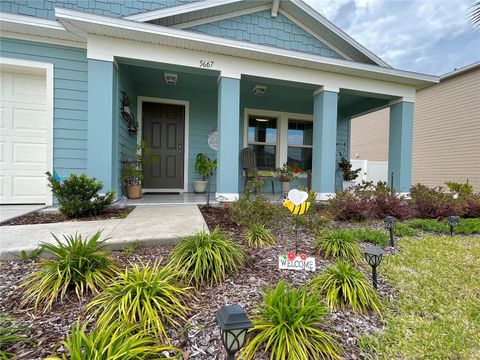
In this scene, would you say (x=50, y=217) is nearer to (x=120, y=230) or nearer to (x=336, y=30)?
(x=120, y=230)

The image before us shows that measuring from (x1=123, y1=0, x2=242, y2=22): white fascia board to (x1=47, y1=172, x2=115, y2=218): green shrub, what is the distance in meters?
2.58

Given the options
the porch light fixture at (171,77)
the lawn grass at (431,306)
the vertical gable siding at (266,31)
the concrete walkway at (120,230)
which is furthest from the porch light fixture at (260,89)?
the lawn grass at (431,306)

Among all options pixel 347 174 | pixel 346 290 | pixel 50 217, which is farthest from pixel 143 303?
pixel 347 174

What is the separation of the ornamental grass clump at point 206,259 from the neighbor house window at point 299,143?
17.5 feet

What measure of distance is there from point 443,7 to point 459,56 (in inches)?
230

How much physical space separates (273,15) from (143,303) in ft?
18.4

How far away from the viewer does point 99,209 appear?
3471 mm

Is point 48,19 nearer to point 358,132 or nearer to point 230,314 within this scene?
point 230,314

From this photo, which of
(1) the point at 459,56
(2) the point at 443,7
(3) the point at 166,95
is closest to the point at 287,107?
(3) the point at 166,95

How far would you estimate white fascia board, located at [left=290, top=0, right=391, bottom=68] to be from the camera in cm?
500

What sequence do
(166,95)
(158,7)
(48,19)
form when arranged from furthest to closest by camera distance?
1. (166,95)
2. (158,7)
3. (48,19)

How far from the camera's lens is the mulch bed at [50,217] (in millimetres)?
3117

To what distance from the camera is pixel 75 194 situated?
10.8ft

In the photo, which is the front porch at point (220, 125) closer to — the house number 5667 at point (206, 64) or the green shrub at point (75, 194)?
the house number 5667 at point (206, 64)
